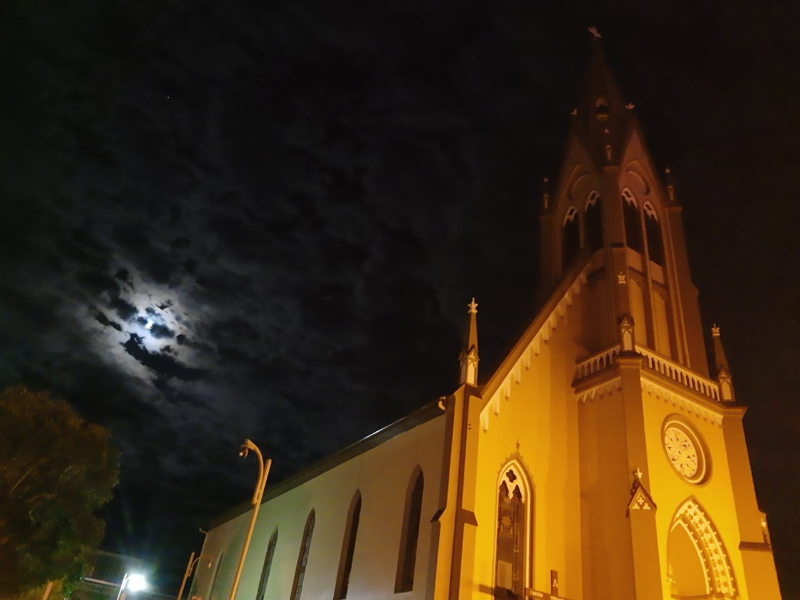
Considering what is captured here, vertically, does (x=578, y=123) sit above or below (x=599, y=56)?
below

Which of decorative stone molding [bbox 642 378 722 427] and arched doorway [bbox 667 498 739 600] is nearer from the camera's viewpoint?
arched doorway [bbox 667 498 739 600]

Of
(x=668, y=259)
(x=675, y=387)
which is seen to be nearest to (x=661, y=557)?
(x=675, y=387)

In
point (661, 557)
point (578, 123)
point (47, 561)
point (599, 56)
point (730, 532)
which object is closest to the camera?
point (661, 557)

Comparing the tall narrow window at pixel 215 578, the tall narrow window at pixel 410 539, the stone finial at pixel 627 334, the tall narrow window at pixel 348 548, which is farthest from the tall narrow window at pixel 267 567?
the stone finial at pixel 627 334

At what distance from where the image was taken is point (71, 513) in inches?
1137

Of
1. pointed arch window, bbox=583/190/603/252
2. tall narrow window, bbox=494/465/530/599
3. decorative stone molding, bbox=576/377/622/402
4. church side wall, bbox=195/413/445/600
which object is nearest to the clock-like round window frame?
decorative stone molding, bbox=576/377/622/402

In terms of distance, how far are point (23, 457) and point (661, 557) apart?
24248 mm

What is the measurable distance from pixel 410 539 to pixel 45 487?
57.2ft

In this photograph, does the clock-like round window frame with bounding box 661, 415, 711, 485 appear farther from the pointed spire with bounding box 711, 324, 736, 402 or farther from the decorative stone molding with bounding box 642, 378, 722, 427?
the pointed spire with bounding box 711, 324, 736, 402

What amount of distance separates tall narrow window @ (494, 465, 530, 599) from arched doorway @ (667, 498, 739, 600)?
14.7 ft

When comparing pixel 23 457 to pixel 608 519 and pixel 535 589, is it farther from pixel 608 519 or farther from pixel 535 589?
pixel 608 519

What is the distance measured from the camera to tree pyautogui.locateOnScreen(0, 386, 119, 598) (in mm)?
26641

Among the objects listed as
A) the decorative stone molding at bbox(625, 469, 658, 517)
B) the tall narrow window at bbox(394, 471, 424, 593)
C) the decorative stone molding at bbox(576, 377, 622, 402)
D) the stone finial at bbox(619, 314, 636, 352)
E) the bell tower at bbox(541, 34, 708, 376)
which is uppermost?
the bell tower at bbox(541, 34, 708, 376)

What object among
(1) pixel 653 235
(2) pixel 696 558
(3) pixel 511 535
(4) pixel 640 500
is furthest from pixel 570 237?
(3) pixel 511 535
